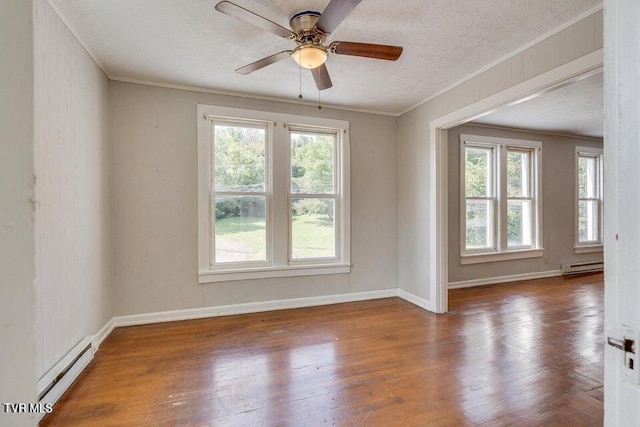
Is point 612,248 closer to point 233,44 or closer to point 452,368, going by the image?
point 452,368

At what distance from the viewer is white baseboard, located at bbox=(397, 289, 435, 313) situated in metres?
3.73

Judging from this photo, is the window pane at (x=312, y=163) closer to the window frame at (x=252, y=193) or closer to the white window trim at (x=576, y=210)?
the window frame at (x=252, y=193)

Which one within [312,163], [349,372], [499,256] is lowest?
[349,372]

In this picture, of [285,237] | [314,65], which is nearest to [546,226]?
[285,237]

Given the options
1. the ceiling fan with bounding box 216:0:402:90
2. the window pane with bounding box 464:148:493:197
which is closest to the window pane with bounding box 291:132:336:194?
the ceiling fan with bounding box 216:0:402:90

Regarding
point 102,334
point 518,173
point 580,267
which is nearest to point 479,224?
point 518,173

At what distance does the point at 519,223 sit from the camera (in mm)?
5352

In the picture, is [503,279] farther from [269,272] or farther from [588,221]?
[269,272]

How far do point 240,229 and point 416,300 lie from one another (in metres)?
2.42

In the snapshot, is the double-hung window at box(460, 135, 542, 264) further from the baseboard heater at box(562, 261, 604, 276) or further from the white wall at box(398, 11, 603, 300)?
the white wall at box(398, 11, 603, 300)

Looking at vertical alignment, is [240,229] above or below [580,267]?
above

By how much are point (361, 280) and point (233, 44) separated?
10.2 ft

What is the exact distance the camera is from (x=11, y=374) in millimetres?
396

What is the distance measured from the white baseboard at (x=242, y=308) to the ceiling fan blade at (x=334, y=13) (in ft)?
9.75
